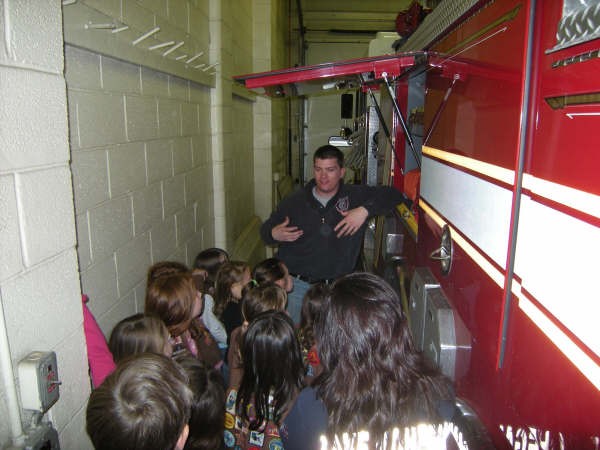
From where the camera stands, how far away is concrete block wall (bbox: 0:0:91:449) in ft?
4.47

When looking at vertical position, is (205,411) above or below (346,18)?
below

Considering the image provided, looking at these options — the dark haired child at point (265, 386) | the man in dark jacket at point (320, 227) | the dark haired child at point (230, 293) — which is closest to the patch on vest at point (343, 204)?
the man in dark jacket at point (320, 227)

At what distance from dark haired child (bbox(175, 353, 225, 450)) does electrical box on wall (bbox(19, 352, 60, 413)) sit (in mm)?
551

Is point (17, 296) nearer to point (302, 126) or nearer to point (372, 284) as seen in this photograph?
point (372, 284)

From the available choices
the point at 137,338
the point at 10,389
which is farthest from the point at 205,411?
the point at 10,389

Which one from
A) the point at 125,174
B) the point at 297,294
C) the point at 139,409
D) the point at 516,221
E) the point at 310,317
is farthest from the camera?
the point at 297,294

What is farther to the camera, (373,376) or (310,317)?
(310,317)

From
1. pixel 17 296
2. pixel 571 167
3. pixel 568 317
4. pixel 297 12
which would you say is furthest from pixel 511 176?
pixel 297 12

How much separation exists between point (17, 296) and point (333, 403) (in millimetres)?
989

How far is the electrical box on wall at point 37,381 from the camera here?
4.68ft

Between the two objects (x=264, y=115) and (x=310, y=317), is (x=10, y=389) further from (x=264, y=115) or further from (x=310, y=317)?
(x=264, y=115)

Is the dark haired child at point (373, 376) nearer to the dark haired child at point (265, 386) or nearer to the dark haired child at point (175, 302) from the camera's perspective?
the dark haired child at point (265, 386)

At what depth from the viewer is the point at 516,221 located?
1167 millimetres

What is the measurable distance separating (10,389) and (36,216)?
514mm
